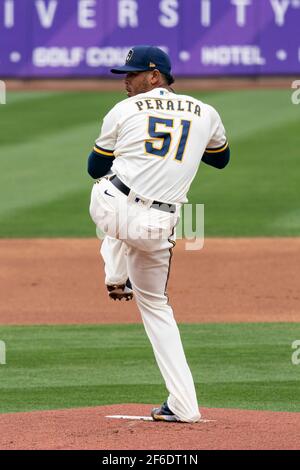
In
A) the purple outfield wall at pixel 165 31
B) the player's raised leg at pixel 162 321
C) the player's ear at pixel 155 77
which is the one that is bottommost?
the player's raised leg at pixel 162 321

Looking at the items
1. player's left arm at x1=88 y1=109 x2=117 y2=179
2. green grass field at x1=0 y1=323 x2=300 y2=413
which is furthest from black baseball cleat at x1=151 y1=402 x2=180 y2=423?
player's left arm at x1=88 y1=109 x2=117 y2=179

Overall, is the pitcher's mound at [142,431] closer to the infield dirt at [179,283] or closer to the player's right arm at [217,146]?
the player's right arm at [217,146]

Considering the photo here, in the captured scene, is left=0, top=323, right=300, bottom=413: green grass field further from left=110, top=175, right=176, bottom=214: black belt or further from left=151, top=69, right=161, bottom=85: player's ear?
left=151, top=69, right=161, bottom=85: player's ear

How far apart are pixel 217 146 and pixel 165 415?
1491 millimetres

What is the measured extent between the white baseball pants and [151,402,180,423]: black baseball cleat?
0.03 metres

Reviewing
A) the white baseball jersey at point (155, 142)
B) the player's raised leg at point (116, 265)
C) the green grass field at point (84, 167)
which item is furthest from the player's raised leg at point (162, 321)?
the green grass field at point (84, 167)

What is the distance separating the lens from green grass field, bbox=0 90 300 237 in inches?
656

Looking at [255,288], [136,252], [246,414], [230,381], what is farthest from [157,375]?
[255,288]

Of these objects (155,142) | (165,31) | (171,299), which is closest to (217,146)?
(155,142)

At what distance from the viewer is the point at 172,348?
266 inches

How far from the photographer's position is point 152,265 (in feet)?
22.2

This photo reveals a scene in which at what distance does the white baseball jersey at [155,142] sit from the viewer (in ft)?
21.9

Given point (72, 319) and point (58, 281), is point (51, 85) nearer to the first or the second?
point (58, 281)

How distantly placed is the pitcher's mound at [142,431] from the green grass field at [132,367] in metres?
0.57
